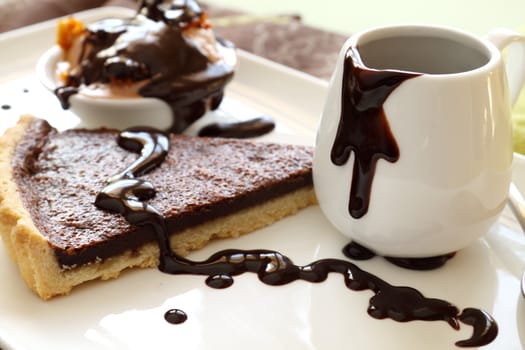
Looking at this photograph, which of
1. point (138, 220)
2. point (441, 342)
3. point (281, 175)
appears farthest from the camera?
point (281, 175)

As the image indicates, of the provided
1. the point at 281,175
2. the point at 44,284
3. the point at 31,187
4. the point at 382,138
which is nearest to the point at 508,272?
the point at 382,138

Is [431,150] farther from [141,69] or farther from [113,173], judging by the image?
[141,69]

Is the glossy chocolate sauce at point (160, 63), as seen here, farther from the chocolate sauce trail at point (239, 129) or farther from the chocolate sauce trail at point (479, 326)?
the chocolate sauce trail at point (479, 326)

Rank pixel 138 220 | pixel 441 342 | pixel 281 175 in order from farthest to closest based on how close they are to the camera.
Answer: pixel 281 175, pixel 138 220, pixel 441 342

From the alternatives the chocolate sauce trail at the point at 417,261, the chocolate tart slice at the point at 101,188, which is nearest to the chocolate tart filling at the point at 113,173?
the chocolate tart slice at the point at 101,188

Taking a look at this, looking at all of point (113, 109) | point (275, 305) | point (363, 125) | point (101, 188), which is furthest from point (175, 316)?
point (113, 109)

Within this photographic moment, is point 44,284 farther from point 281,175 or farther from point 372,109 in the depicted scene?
point 372,109
